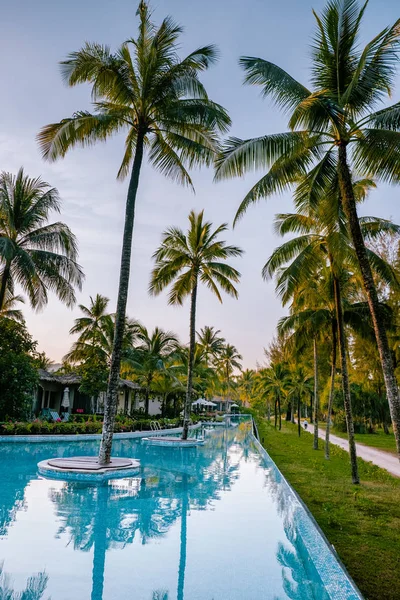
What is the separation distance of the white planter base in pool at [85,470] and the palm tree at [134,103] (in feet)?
1.24

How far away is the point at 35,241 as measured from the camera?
53.5 feet

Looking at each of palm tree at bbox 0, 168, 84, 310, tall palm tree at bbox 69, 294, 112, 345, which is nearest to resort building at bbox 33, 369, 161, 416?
tall palm tree at bbox 69, 294, 112, 345

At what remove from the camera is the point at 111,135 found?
11.9 meters

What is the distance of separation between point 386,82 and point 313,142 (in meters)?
1.48

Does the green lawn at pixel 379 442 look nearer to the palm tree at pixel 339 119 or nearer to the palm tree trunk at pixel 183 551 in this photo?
the palm tree trunk at pixel 183 551

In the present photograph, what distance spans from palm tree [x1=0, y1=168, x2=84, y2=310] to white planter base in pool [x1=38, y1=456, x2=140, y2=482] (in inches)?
300

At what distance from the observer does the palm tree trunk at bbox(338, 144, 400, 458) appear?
5801 mm

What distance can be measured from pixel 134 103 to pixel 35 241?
765cm

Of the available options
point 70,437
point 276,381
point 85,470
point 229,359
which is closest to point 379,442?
point 276,381

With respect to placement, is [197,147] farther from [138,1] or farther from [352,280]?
[352,280]

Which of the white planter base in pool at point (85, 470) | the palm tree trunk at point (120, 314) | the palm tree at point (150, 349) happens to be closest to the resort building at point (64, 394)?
the palm tree at point (150, 349)

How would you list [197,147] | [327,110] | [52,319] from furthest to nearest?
1. [52,319]
2. [197,147]
3. [327,110]

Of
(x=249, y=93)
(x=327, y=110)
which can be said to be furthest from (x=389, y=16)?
(x=249, y=93)

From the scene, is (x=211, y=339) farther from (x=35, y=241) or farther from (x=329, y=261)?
(x=329, y=261)
